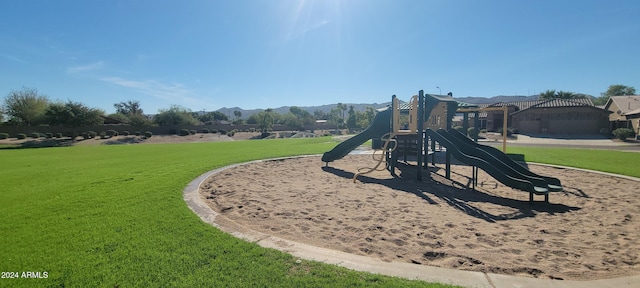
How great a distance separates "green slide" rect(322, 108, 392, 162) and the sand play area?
2.98m

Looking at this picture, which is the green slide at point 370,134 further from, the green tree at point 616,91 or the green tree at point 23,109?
the green tree at point 616,91

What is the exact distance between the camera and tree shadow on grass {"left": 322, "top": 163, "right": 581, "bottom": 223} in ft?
20.9

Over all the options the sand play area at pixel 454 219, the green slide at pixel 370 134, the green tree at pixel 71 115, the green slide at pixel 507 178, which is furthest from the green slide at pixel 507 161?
the green tree at pixel 71 115

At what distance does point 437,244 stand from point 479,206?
3.13m

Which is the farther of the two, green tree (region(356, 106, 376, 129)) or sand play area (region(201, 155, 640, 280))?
green tree (region(356, 106, 376, 129))

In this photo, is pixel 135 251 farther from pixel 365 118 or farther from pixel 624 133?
pixel 365 118

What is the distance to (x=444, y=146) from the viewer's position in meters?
9.77

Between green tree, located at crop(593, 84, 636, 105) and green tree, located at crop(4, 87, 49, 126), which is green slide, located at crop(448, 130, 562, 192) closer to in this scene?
green tree, located at crop(4, 87, 49, 126)

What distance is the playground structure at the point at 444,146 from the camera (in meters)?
7.38

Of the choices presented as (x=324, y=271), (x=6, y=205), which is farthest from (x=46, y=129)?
(x=324, y=271)

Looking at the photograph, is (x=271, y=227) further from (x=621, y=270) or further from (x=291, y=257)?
(x=621, y=270)

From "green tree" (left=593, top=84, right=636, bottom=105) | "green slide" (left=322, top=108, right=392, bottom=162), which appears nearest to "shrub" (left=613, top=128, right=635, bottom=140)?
"green slide" (left=322, top=108, right=392, bottom=162)

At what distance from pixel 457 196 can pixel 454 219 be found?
230 cm

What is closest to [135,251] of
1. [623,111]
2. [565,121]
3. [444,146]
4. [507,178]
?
[507,178]
